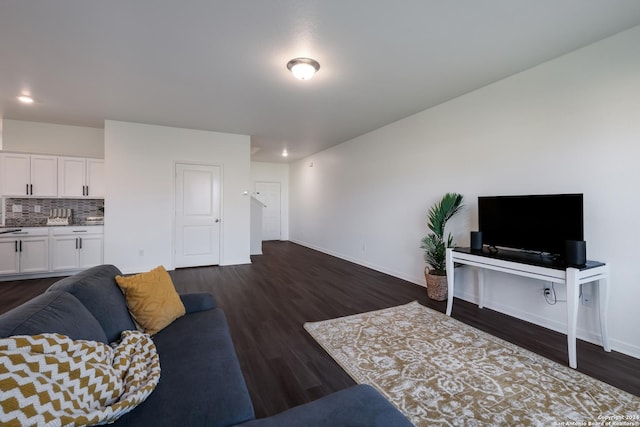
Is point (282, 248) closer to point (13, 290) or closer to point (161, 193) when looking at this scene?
point (161, 193)

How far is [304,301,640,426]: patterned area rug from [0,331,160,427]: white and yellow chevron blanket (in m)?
1.47

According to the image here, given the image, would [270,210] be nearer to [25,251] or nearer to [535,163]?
[25,251]

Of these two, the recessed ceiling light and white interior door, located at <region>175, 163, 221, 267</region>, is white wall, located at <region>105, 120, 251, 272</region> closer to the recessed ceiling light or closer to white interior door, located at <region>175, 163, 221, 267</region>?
white interior door, located at <region>175, 163, 221, 267</region>

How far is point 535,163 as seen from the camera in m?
2.97

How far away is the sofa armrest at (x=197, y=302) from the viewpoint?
2178 mm

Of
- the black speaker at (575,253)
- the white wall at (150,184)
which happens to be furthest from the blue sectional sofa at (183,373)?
the white wall at (150,184)

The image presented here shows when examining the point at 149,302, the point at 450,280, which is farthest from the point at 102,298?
the point at 450,280

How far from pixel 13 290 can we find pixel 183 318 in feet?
13.2

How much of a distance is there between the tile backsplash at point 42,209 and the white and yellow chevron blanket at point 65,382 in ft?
17.3

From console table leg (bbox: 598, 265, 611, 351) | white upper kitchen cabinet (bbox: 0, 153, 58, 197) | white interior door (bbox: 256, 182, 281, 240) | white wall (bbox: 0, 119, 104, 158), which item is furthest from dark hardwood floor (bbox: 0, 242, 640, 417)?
white interior door (bbox: 256, 182, 281, 240)

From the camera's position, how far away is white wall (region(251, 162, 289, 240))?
354 inches

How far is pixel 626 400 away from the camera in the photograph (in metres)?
1.80

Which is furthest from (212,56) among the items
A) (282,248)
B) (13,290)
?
(282,248)

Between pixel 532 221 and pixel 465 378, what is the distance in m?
1.69
